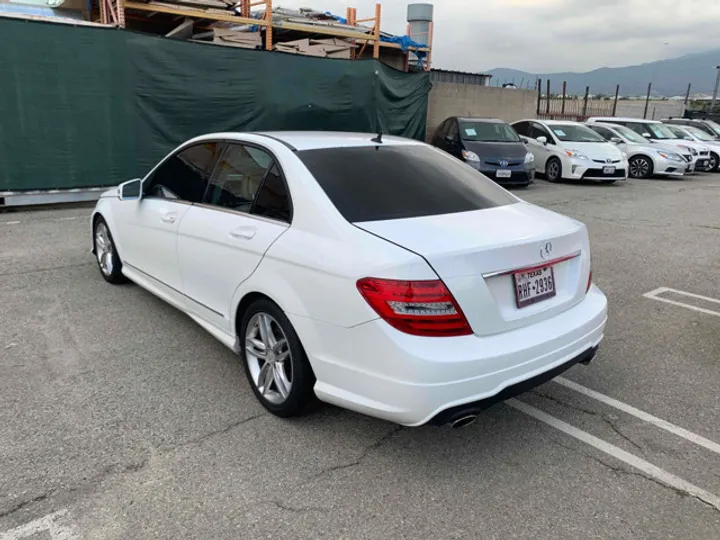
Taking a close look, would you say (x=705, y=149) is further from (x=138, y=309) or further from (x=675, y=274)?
(x=138, y=309)

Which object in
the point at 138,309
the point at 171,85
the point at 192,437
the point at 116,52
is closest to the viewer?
the point at 192,437

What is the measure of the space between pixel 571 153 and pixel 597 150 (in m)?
0.70

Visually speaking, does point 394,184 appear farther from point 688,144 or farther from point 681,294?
point 688,144

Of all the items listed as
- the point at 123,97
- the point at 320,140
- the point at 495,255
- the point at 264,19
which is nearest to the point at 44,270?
the point at 320,140

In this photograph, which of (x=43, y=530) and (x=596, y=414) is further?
(x=596, y=414)

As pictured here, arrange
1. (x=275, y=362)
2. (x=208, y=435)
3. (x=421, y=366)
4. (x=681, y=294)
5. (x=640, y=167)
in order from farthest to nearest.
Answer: (x=640, y=167), (x=681, y=294), (x=275, y=362), (x=208, y=435), (x=421, y=366)

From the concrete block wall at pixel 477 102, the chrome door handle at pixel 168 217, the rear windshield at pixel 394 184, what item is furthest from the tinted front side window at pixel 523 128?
the chrome door handle at pixel 168 217

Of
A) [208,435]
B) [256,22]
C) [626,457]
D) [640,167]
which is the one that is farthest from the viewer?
[640,167]

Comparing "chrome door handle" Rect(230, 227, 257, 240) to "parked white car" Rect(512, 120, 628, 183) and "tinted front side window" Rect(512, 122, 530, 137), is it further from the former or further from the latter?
"tinted front side window" Rect(512, 122, 530, 137)

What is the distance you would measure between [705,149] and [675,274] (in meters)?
13.8

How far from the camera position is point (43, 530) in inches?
89.1

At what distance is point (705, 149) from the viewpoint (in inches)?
682

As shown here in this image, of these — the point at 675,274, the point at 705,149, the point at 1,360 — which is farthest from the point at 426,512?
the point at 705,149

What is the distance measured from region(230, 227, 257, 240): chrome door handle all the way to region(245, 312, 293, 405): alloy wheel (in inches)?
17.0
